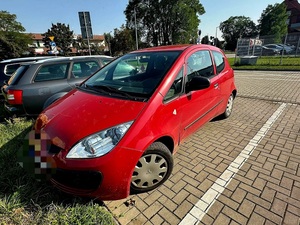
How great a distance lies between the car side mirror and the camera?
2.40m

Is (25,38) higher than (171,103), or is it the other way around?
(25,38)

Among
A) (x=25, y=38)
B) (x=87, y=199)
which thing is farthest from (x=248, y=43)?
(x=25, y=38)

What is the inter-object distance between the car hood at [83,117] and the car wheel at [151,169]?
512 millimetres

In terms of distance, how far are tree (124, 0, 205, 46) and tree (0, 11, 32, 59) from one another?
23161 millimetres

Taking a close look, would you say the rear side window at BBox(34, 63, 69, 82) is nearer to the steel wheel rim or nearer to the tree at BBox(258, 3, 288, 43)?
the steel wheel rim

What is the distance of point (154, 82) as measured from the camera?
90.8 inches

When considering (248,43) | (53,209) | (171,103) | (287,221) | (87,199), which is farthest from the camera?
(248,43)

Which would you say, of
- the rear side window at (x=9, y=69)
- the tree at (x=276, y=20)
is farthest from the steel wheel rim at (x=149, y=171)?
the tree at (x=276, y=20)

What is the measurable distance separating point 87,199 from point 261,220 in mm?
1904

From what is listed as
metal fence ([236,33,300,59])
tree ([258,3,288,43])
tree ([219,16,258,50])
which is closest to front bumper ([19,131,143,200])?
metal fence ([236,33,300,59])

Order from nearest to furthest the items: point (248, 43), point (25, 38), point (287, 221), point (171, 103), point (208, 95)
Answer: point (287, 221) → point (171, 103) → point (208, 95) → point (248, 43) → point (25, 38)

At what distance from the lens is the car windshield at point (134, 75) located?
2313 mm

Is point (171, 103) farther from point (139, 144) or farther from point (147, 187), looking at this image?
point (147, 187)

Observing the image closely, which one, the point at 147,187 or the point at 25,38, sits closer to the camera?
the point at 147,187
